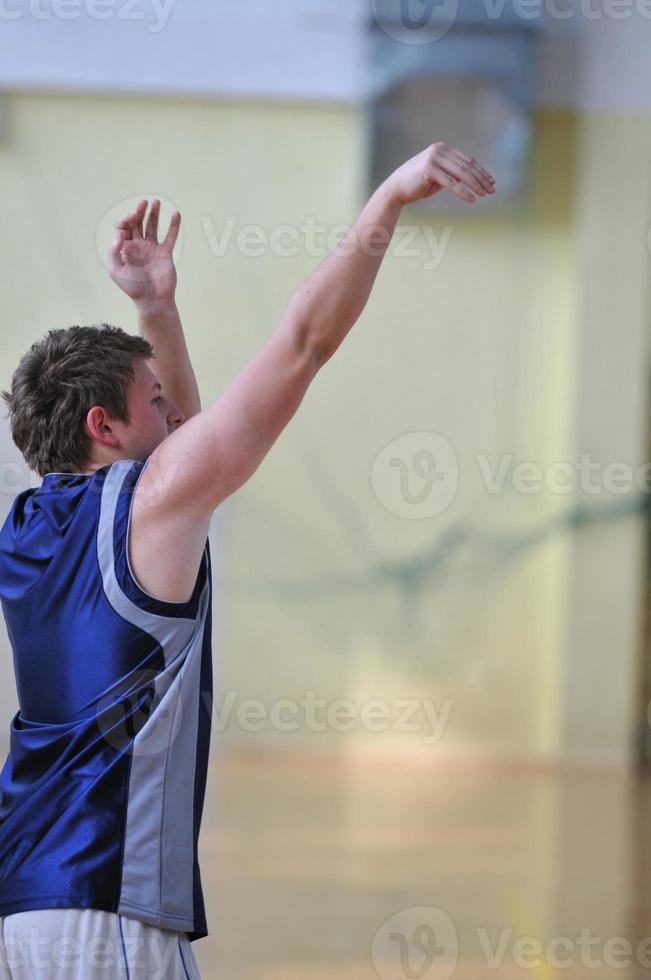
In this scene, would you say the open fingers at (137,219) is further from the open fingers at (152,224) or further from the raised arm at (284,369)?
the raised arm at (284,369)

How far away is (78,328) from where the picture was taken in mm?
1029

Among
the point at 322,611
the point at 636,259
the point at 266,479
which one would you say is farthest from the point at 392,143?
the point at 322,611

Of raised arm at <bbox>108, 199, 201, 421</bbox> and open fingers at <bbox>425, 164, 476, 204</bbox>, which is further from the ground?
open fingers at <bbox>425, 164, 476, 204</bbox>

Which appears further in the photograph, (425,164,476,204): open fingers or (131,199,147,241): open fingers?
(131,199,147,241): open fingers

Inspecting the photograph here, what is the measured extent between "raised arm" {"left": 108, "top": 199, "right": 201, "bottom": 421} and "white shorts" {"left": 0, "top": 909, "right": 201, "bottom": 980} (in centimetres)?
50

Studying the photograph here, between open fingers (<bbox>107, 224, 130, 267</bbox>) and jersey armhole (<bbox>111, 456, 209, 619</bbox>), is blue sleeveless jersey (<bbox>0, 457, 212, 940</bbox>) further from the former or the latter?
open fingers (<bbox>107, 224, 130, 267</bbox>)

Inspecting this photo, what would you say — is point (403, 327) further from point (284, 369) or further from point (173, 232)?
point (284, 369)

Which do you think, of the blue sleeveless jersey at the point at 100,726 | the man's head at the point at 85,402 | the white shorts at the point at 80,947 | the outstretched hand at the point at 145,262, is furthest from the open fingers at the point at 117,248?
the white shorts at the point at 80,947

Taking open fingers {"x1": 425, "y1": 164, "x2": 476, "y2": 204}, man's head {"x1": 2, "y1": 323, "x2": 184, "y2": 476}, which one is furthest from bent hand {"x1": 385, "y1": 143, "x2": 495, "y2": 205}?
man's head {"x1": 2, "y1": 323, "x2": 184, "y2": 476}

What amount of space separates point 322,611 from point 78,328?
3538 mm

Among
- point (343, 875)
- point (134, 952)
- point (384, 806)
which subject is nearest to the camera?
point (134, 952)

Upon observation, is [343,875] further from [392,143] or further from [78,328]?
[392,143]

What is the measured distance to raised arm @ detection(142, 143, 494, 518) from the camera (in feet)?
2.97

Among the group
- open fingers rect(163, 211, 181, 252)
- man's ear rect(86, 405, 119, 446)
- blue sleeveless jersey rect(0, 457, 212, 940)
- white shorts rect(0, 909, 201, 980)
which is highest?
open fingers rect(163, 211, 181, 252)
